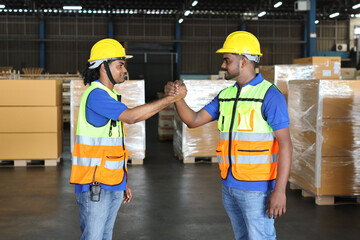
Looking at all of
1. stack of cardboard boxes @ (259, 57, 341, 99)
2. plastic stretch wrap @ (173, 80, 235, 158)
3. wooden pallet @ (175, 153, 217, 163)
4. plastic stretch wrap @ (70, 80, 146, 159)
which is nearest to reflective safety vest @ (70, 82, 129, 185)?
plastic stretch wrap @ (70, 80, 146, 159)

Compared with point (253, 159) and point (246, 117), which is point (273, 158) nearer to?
point (253, 159)

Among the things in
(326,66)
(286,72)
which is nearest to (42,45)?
(286,72)

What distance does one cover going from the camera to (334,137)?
17.2ft

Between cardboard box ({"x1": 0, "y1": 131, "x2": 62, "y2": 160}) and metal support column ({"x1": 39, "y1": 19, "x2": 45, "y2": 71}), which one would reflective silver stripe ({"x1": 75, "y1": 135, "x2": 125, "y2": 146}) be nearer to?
cardboard box ({"x1": 0, "y1": 131, "x2": 62, "y2": 160})

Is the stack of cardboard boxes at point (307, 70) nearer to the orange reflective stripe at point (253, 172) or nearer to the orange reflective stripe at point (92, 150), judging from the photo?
the orange reflective stripe at point (253, 172)

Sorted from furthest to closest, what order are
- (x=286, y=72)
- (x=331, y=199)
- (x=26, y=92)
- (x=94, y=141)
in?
(x=286, y=72) → (x=26, y=92) → (x=331, y=199) → (x=94, y=141)

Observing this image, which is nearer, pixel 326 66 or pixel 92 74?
pixel 92 74

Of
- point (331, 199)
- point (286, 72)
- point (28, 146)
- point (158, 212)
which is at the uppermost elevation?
point (286, 72)

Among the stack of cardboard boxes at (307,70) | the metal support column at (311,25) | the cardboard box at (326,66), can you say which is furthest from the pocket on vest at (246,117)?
the metal support column at (311,25)

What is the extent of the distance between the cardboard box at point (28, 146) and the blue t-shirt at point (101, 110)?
578 centimetres

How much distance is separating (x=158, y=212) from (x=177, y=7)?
19828 millimetres

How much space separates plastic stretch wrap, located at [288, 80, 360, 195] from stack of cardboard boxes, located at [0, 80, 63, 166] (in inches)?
192

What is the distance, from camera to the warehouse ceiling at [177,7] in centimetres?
2244

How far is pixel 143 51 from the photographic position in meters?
25.5
